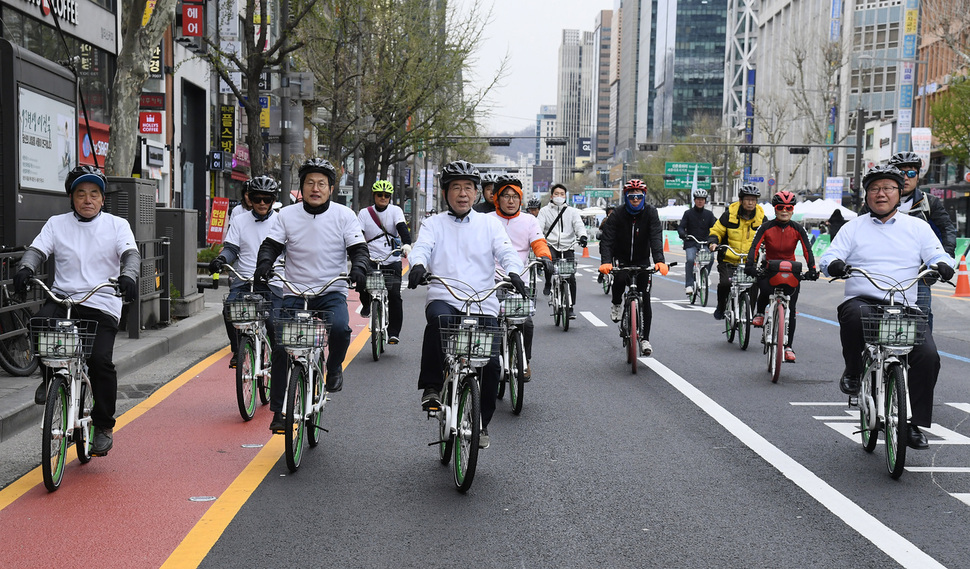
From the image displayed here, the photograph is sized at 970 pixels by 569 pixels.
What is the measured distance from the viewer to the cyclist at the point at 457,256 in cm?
629

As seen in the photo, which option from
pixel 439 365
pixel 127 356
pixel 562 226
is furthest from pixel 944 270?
pixel 562 226

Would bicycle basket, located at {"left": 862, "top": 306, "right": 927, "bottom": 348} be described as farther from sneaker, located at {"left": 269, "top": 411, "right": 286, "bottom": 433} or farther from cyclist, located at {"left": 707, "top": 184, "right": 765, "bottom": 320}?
cyclist, located at {"left": 707, "top": 184, "right": 765, "bottom": 320}

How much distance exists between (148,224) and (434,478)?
7.13 meters

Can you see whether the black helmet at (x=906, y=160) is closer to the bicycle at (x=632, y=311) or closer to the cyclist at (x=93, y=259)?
the bicycle at (x=632, y=311)

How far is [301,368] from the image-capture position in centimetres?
626

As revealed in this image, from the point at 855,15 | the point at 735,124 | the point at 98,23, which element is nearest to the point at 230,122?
the point at 98,23

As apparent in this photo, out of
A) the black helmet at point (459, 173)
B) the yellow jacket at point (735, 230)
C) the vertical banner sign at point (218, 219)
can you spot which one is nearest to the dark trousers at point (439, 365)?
the black helmet at point (459, 173)

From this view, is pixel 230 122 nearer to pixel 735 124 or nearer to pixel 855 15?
pixel 855 15

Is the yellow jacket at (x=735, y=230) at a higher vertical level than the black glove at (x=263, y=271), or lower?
higher

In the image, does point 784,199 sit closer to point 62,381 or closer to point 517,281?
point 517,281

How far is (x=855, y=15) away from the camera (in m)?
80.1

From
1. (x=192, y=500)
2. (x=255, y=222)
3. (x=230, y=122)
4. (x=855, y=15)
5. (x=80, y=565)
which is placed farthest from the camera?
(x=855, y=15)

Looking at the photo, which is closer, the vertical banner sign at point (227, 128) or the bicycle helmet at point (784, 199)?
the bicycle helmet at point (784, 199)

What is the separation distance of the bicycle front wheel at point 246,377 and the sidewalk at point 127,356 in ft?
4.63
